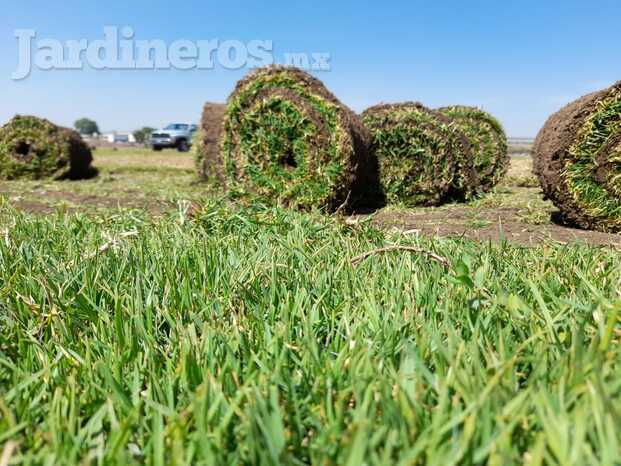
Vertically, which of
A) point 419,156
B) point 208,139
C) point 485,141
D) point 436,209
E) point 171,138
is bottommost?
point 436,209

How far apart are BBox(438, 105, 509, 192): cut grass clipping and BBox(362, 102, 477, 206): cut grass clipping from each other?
2.44 metres

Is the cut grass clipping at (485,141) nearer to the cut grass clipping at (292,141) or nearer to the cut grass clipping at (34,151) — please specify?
the cut grass clipping at (292,141)

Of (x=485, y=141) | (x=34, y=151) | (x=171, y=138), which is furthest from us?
(x=171, y=138)

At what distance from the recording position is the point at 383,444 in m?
0.82

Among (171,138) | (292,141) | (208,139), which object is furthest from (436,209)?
(171,138)

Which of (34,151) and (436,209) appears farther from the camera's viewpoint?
(34,151)

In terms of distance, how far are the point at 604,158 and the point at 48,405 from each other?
19.0ft

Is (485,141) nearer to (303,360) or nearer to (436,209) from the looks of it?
(436,209)

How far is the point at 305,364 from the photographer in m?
1.07

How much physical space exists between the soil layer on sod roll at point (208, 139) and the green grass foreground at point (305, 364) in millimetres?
8242

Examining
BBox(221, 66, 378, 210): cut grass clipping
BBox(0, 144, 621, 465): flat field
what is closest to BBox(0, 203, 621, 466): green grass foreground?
BBox(0, 144, 621, 465): flat field

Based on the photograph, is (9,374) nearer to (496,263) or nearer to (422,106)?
(496,263)

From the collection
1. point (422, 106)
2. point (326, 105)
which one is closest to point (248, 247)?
point (326, 105)

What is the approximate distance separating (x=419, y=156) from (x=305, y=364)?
7269mm
